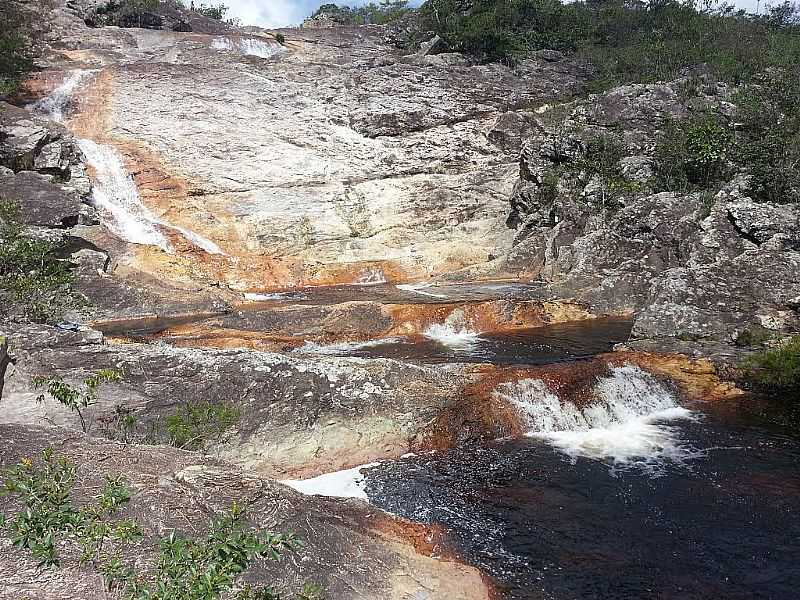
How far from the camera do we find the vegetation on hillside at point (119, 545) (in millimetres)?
4246

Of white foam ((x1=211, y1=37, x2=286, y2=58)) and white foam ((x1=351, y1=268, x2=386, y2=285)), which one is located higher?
white foam ((x1=211, y1=37, x2=286, y2=58))

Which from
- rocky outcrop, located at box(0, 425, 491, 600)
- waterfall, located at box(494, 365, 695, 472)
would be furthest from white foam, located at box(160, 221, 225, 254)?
rocky outcrop, located at box(0, 425, 491, 600)

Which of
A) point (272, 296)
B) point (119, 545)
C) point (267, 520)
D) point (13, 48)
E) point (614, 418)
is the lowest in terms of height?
point (272, 296)

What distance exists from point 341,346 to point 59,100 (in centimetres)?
2568

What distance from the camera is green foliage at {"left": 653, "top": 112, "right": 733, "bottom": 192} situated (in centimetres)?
2662

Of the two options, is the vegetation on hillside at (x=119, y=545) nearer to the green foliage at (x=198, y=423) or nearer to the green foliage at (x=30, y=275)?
the green foliage at (x=198, y=423)

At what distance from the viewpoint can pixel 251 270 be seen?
1064 inches

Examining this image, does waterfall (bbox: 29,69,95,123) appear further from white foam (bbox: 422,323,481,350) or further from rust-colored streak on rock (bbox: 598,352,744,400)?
rust-colored streak on rock (bbox: 598,352,744,400)

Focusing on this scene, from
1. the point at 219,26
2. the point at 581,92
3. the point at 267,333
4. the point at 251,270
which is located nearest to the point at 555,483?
the point at 267,333

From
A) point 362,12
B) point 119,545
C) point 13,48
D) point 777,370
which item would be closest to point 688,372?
point 777,370

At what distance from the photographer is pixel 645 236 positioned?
23.2m

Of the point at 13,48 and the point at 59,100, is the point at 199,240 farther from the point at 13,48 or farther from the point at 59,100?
the point at 13,48

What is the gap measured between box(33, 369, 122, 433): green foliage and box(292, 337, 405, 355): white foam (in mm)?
6357

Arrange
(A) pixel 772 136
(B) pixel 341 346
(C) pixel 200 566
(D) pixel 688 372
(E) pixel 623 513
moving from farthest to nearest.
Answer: (A) pixel 772 136, (B) pixel 341 346, (D) pixel 688 372, (E) pixel 623 513, (C) pixel 200 566
